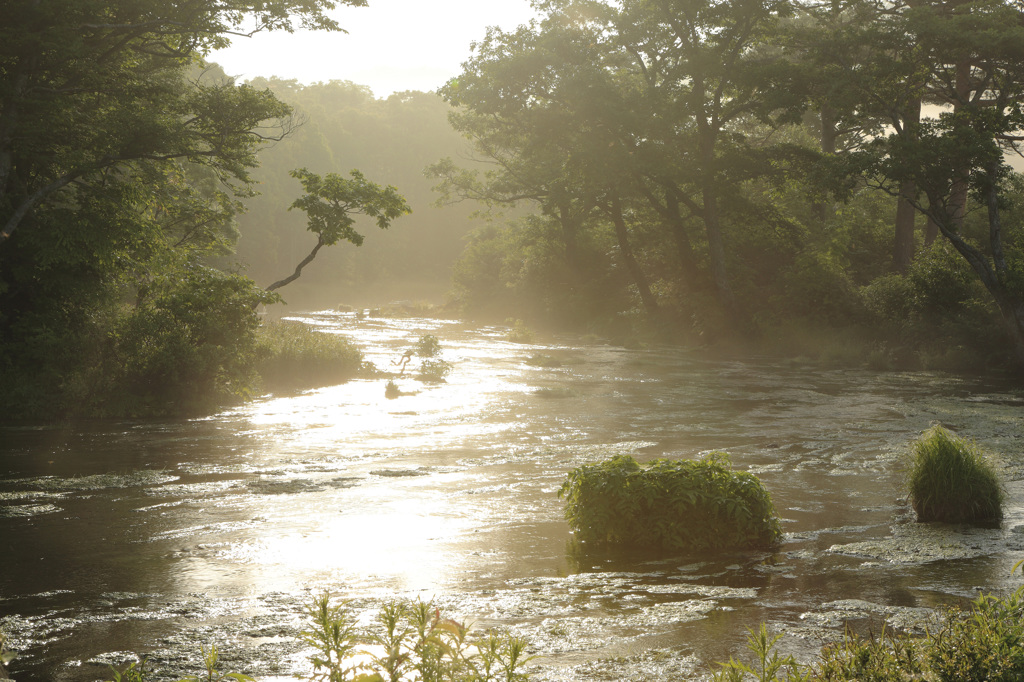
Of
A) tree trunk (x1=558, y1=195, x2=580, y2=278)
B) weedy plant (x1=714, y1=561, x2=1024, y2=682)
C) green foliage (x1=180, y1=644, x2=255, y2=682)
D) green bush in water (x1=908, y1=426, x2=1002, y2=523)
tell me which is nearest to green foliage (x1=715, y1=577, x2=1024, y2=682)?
weedy plant (x1=714, y1=561, x2=1024, y2=682)

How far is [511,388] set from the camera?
24.4 meters

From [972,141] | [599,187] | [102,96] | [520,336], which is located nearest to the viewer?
[102,96]

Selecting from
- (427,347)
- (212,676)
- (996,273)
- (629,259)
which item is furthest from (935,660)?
(629,259)

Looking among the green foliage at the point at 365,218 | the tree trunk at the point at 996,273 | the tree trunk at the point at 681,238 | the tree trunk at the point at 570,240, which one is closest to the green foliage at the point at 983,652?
the tree trunk at the point at 996,273

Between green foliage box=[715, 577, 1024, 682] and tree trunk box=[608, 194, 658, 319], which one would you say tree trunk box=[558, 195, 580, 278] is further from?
green foliage box=[715, 577, 1024, 682]

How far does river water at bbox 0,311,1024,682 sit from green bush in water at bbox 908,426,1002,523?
31 cm

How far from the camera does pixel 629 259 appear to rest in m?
42.2

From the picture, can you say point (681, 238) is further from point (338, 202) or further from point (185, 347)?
point (185, 347)

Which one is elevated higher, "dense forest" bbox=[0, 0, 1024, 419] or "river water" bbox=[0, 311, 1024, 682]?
"dense forest" bbox=[0, 0, 1024, 419]

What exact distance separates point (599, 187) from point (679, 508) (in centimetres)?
3044

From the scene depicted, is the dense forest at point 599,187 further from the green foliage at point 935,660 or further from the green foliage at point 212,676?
the green foliage at point 935,660

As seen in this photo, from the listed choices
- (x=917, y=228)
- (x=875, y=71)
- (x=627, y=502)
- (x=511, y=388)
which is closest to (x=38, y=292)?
(x=511, y=388)

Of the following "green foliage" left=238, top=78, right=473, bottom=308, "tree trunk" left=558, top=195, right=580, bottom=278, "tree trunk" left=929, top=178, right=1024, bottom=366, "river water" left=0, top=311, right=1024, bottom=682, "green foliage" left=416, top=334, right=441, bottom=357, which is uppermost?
"green foliage" left=238, top=78, right=473, bottom=308

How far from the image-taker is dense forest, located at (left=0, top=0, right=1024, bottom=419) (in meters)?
19.5
